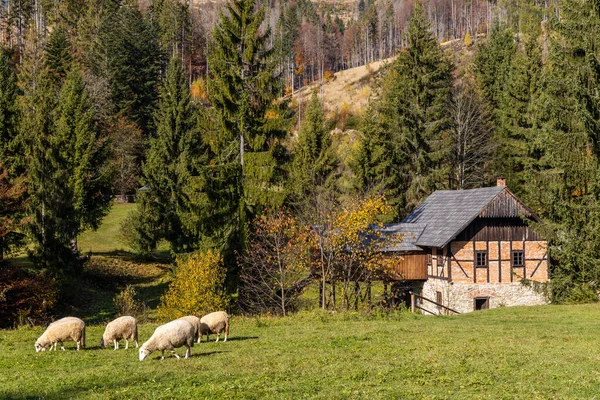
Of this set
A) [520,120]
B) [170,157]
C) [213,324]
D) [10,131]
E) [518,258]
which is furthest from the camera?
[520,120]

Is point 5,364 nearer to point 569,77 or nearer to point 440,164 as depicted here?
point 569,77

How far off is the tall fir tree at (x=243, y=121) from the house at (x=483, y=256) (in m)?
10.2

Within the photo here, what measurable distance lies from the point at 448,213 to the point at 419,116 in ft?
52.9

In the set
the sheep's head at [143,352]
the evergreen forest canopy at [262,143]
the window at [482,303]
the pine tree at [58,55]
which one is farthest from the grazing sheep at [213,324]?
the pine tree at [58,55]

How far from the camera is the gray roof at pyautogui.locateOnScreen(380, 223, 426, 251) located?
131ft

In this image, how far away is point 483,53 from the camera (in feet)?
242

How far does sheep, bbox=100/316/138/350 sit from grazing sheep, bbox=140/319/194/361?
8.26ft

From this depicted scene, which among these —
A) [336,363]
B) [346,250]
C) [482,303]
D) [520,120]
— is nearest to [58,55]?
[520,120]

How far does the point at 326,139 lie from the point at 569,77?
22.3 meters

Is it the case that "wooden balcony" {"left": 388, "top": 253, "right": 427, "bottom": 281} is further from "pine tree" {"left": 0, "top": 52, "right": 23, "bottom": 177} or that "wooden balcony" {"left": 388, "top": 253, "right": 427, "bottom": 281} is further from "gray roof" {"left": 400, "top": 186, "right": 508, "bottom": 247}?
"pine tree" {"left": 0, "top": 52, "right": 23, "bottom": 177}

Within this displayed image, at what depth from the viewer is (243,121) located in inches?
1387

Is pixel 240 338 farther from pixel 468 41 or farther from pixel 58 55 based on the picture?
pixel 468 41

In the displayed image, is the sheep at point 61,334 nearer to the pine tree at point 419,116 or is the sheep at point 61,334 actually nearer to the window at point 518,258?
the window at point 518,258

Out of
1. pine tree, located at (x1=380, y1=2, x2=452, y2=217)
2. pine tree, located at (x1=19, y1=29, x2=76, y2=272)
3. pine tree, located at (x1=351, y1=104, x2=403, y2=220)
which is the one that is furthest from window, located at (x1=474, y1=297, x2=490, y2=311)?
pine tree, located at (x1=19, y1=29, x2=76, y2=272)
